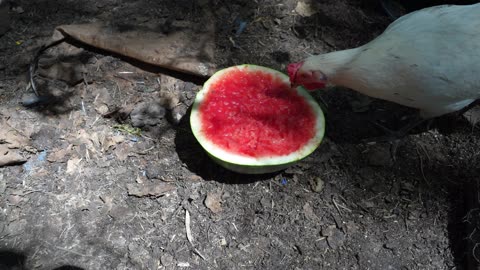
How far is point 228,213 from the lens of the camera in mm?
2848

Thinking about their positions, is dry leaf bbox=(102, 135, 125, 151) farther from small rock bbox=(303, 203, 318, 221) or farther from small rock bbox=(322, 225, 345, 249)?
small rock bbox=(322, 225, 345, 249)

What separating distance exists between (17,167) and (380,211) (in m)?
2.71

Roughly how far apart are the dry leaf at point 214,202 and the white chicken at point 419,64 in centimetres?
101

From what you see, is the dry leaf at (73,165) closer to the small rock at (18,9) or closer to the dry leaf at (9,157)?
the dry leaf at (9,157)

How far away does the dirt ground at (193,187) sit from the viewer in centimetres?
268

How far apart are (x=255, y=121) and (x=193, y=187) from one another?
683 millimetres

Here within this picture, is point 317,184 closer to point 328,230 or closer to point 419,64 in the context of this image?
point 328,230

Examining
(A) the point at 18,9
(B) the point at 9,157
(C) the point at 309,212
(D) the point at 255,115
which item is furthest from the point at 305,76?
(A) the point at 18,9

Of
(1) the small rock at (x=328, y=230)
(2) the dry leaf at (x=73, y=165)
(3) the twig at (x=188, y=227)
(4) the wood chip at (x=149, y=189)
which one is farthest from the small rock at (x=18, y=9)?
(1) the small rock at (x=328, y=230)

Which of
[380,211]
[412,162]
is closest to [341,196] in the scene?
[380,211]

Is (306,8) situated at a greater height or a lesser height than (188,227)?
greater

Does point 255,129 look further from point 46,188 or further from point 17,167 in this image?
point 17,167

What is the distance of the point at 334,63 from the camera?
9.04 ft

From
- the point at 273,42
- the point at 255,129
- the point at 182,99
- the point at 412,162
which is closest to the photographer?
the point at 255,129
